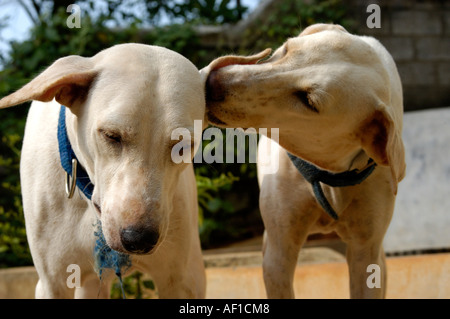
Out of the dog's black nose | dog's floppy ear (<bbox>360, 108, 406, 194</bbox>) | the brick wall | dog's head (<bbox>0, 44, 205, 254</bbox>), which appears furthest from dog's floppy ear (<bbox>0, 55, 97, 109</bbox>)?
the brick wall

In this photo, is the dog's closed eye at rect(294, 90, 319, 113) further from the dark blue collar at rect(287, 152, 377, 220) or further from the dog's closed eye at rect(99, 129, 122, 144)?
the dog's closed eye at rect(99, 129, 122, 144)

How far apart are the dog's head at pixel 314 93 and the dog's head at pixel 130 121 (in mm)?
194

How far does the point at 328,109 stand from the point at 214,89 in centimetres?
44

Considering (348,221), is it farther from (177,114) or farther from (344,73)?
(177,114)

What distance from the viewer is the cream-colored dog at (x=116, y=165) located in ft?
6.59

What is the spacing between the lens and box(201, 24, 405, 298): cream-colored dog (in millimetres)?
2381

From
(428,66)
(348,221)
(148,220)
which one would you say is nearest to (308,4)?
(428,66)

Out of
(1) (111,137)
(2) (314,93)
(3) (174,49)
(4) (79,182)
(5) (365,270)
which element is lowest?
(5) (365,270)

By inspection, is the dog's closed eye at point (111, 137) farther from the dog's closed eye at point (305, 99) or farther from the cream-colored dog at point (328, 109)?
the dog's closed eye at point (305, 99)

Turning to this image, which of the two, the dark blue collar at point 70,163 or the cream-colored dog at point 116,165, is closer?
the cream-colored dog at point 116,165

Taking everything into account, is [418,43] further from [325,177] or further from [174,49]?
[325,177]

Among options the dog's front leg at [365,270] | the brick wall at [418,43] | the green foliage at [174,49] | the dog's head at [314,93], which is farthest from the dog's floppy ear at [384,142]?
the brick wall at [418,43]

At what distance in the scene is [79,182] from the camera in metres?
2.47

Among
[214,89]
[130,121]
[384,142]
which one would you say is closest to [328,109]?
[384,142]
